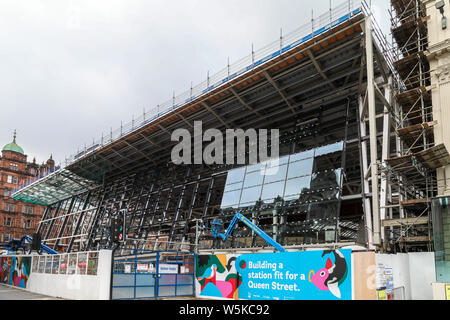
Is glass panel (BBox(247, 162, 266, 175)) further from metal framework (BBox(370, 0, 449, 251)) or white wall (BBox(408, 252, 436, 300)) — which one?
white wall (BBox(408, 252, 436, 300))

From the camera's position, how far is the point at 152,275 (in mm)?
21859

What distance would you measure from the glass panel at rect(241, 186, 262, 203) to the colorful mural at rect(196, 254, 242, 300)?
5910 mm

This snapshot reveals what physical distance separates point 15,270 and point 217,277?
19501 millimetres

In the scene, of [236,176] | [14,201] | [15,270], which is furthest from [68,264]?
[14,201]

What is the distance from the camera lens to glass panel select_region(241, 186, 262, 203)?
26.9m

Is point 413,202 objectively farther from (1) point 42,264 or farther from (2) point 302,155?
(1) point 42,264

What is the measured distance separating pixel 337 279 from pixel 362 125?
12.0 meters

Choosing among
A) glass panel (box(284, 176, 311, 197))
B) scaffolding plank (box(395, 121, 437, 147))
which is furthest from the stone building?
scaffolding plank (box(395, 121, 437, 147))

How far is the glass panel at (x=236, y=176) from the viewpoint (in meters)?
29.6

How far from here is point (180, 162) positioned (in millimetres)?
37375

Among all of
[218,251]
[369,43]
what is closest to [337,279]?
[218,251]

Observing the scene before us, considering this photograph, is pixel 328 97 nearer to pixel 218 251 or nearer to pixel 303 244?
pixel 303 244

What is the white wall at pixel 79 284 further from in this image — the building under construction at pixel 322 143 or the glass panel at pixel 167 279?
the glass panel at pixel 167 279

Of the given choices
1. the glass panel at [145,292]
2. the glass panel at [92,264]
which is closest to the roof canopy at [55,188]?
the glass panel at [92,264]
